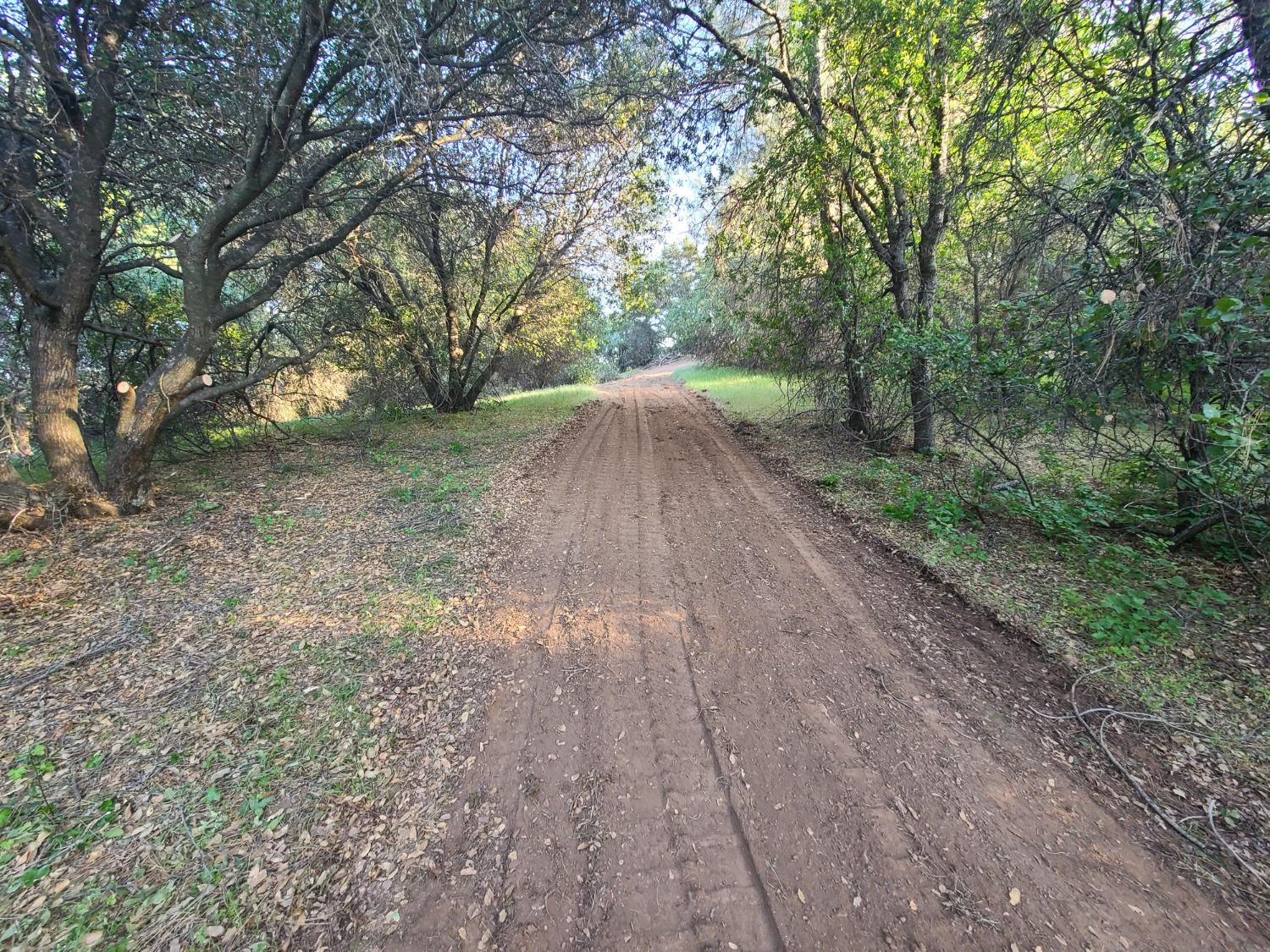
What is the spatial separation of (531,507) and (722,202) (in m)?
7.67

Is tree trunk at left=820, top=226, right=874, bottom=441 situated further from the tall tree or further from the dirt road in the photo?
the tall tree

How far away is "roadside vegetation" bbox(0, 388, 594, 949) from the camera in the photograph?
2154mm

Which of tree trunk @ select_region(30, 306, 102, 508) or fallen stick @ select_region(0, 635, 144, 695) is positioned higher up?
tree trunk @ select_region(30, 306, 102, 508)

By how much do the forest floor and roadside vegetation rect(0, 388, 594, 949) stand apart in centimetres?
2

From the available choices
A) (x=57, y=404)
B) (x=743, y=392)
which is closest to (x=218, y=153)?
(x=57, y=404)

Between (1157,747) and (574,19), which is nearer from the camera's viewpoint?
(1157,747)

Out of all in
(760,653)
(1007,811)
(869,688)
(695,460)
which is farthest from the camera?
(695,460)

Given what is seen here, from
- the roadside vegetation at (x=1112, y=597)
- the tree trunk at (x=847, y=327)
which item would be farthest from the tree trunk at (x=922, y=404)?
the roadside vegetation at (x=1112, y=597)

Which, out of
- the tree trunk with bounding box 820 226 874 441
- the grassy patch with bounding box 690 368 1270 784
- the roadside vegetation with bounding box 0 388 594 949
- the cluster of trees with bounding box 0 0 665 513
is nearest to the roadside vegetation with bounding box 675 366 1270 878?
the grassy patch with bounding box 690 368 1270 784

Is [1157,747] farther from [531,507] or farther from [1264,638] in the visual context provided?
[531,507]

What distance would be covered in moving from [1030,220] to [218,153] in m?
9.91

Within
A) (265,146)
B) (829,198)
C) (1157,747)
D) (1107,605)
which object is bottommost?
(1157,747)

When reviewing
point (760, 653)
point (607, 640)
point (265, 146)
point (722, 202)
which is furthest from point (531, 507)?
point (722, 202)

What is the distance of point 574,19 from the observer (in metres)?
5.70
